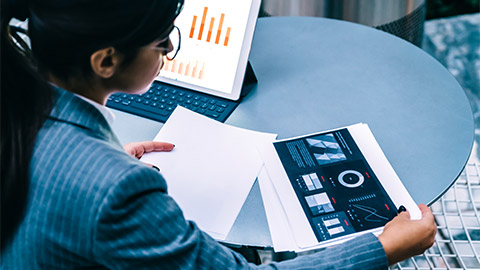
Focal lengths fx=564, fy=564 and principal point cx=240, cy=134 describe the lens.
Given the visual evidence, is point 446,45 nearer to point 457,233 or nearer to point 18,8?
point 457,233

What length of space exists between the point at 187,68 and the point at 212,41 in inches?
3.5

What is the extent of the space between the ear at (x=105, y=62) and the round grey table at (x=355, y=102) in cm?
34

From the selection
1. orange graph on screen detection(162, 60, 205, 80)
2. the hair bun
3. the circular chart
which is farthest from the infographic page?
the hair bun

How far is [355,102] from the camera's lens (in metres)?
1.18

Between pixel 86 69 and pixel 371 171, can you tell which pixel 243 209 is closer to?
pixel 371 171

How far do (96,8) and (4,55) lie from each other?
0.45 ft

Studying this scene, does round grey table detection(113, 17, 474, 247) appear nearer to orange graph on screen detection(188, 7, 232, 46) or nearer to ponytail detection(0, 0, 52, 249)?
orange graph on screen detection(188, 7, 232, 46)

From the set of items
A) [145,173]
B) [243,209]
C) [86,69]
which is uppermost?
[86,69]

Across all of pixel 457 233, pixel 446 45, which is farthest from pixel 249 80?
pixel 446 45

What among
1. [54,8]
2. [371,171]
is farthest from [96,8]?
[371,171]

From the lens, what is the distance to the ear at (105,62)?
0.70 meters

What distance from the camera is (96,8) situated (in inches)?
25.9

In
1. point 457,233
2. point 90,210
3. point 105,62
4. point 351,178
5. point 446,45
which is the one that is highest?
point 105,62

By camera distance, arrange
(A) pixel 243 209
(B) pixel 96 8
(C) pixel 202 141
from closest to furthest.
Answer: (B) pixel 96 8
(A) pixel 243 209
(C) pixel 202 141
